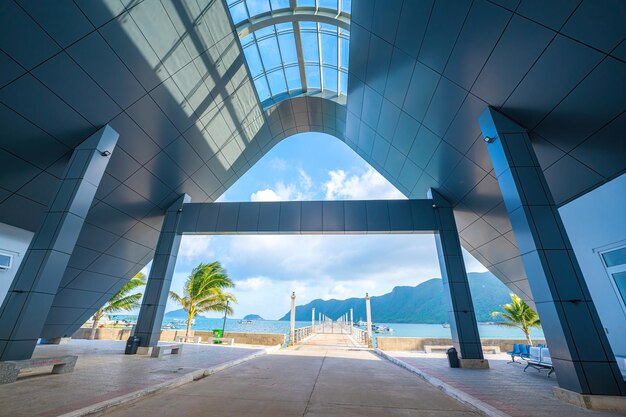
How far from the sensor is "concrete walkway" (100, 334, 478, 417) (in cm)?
478

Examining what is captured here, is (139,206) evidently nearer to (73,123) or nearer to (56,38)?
(73,123)

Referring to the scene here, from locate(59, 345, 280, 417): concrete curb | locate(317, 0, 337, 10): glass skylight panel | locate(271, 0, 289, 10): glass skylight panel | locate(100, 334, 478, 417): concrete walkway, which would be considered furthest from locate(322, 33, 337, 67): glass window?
locate(59, 345, 280, 417): concrete curb

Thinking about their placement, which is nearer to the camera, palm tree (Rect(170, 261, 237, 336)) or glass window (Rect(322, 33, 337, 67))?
glass window (Rect(322, 33, 337, 67))

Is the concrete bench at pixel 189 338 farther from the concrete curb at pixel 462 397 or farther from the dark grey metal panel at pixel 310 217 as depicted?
the concrete curb at pixel 462 397

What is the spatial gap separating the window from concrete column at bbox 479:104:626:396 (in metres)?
3.39

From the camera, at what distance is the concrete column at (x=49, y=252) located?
6.89m

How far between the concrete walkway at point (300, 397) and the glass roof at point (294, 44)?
14.0m

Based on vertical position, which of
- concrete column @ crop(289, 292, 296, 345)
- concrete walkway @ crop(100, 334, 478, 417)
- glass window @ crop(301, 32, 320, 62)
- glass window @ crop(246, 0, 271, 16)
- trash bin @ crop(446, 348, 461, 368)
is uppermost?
glass window @ crop(301, 32, 320, 62)

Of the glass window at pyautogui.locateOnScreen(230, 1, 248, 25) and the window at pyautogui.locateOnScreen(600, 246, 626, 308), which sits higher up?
the glass window at pyautogui.locateOnScreen(230, 1, 248, 25)

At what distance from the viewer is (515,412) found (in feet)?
16.0

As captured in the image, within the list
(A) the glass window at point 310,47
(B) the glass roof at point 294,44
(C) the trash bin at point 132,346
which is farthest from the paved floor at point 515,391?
(A) the glass window at point 310,47

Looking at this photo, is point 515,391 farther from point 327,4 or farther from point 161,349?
point 327,4

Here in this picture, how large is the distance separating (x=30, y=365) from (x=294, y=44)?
17133mm

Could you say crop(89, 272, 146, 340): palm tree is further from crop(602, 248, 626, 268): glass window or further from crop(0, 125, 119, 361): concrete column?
crop(602, 248, 626, 268): glass window
